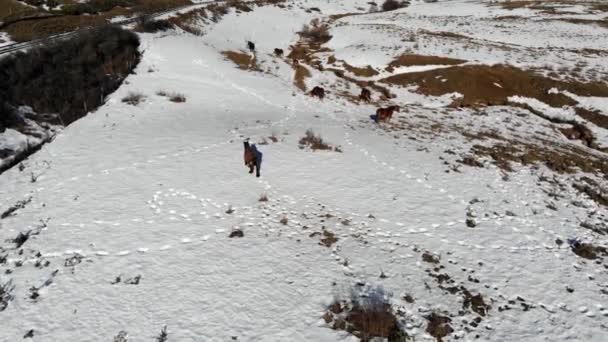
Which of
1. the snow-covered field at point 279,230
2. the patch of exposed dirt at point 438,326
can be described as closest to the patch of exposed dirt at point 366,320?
the snow-covered field at point 279,230

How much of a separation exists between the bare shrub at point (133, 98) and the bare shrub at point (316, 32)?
33.7m

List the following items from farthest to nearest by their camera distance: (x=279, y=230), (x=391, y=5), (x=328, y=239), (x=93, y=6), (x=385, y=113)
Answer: (x=391, y=5) < (x=93, y=6) < (x=385, y=113) < (x=279, y=230) < (x=328, y=239)

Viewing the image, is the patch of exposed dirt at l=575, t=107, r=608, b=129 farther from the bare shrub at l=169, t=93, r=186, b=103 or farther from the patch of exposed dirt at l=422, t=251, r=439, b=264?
the bare shrub at l=169, t=93, r=186, b=103

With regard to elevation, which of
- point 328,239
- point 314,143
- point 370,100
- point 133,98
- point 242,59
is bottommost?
point 328,239

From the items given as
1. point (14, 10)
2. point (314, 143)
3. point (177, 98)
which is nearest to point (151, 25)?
point (14, 10)

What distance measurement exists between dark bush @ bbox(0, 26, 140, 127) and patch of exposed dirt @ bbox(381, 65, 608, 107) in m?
21.8

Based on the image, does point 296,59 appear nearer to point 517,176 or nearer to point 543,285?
point 517,176

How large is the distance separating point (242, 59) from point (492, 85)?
22368 millimetres

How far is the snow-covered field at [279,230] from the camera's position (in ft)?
29.7

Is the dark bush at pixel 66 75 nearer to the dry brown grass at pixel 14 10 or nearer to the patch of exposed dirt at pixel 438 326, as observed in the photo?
the dry brown grass at pixel 14 10

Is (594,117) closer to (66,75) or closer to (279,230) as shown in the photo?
(279,230)

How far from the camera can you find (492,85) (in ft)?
99.2

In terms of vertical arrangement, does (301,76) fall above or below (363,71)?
below

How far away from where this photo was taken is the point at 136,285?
32.0 feet
